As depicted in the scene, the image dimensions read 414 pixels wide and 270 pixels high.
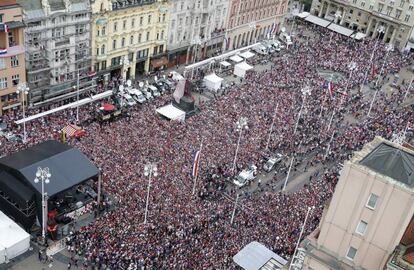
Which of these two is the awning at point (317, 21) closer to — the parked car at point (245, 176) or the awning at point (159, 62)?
the awning at point (159, 62)

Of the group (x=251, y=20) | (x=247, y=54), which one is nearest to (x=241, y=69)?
(x=247, y=54)

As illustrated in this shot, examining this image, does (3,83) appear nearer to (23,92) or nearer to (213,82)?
(23,92)

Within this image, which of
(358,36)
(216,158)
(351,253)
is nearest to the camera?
(351,253)

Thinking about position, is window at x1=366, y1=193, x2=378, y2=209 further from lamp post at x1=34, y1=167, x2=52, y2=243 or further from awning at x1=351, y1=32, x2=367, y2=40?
awning at x1=351, y1=32, x2=367, y2=40

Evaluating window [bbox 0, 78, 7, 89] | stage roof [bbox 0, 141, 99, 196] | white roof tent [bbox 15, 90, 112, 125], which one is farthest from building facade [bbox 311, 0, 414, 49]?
stage roof [bbox 0, 141, 99, 196]

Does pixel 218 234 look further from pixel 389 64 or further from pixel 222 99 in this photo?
pixel 389 64

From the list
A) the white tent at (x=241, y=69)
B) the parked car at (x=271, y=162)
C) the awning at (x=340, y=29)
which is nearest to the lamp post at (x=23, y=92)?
the parked car at (x=271, y=162)
